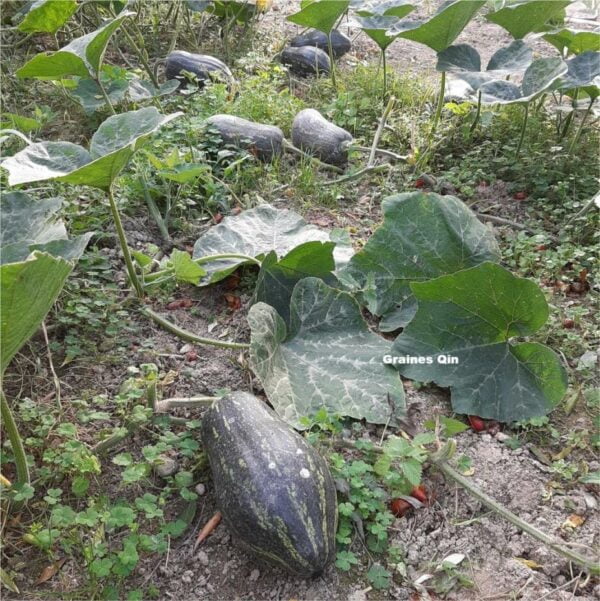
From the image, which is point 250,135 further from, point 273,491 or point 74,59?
point 273,491

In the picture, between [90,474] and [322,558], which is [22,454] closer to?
[90,474]

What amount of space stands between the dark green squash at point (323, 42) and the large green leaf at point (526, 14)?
1.54 metres

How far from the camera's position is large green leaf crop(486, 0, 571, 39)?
2877mm

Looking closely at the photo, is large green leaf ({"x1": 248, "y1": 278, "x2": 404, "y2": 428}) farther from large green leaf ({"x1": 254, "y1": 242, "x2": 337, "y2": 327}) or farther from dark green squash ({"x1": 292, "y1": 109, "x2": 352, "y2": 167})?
dark green squash ({"x1": 292, "y1": 109, "x2": 352, "y2": 167})

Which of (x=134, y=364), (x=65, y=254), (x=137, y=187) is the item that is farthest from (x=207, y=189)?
(x=65, y=254)

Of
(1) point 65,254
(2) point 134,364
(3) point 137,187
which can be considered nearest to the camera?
(1) point 65,254

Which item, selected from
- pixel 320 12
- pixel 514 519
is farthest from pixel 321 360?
pixel 320 12

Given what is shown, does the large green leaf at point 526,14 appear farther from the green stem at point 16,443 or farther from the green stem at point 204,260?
the green stem at point 16,443

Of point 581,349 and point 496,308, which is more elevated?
point 496,308

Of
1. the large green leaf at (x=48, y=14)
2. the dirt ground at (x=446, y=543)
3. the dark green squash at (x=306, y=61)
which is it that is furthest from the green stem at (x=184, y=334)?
the dark green squash at (x=306, y=61)

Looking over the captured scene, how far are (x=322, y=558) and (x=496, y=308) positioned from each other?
0.87 meters

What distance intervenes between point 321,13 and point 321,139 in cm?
75

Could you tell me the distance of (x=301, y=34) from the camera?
4.47 meters

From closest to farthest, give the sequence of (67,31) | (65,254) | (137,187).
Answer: (65,254) < (137,187) < (67,31)
